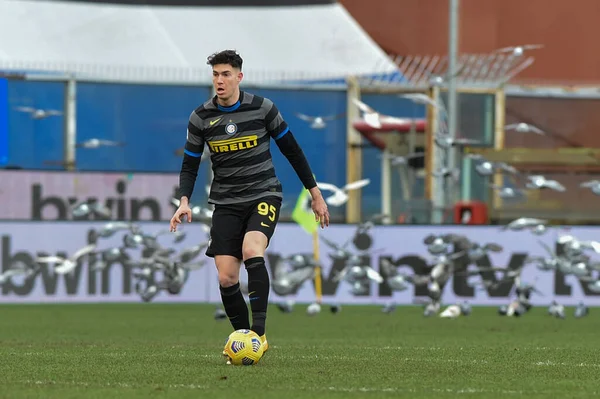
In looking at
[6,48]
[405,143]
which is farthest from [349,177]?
[6,48]

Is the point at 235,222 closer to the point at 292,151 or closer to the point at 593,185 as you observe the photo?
→ the point at 292,151

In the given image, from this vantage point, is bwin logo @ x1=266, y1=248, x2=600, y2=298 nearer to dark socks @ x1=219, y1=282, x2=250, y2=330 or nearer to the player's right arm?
dark socks @ x1=219, y1=282, x2=250, y2=330

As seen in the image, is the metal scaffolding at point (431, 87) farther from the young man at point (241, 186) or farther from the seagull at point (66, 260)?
the young man at point (241, 186)

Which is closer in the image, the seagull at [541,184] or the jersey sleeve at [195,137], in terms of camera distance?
the jersey sleeve at [195,137]

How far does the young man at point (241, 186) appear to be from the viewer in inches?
419

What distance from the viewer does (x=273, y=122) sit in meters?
10.8

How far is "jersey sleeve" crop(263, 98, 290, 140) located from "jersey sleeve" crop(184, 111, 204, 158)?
0.49 m

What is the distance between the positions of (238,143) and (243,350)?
1.50m

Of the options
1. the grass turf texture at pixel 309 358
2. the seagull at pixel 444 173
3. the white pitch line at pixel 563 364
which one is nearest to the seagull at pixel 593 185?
the seagull at pixel 444 173

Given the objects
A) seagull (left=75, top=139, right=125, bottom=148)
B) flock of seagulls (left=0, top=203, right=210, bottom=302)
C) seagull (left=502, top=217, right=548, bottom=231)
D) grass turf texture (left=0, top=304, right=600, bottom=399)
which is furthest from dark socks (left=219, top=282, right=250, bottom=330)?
seagull (left=75, top=139, right=125, bottom=148)

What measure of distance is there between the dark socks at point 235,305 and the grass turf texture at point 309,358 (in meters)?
0.33

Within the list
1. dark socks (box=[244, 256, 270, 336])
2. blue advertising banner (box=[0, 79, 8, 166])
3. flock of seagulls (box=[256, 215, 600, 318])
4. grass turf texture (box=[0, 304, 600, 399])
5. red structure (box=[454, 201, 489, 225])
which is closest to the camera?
grass turf texture (box=[0, 304, 600, 399])

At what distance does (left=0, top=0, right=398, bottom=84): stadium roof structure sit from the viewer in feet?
100

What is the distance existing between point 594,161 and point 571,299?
4.04m
